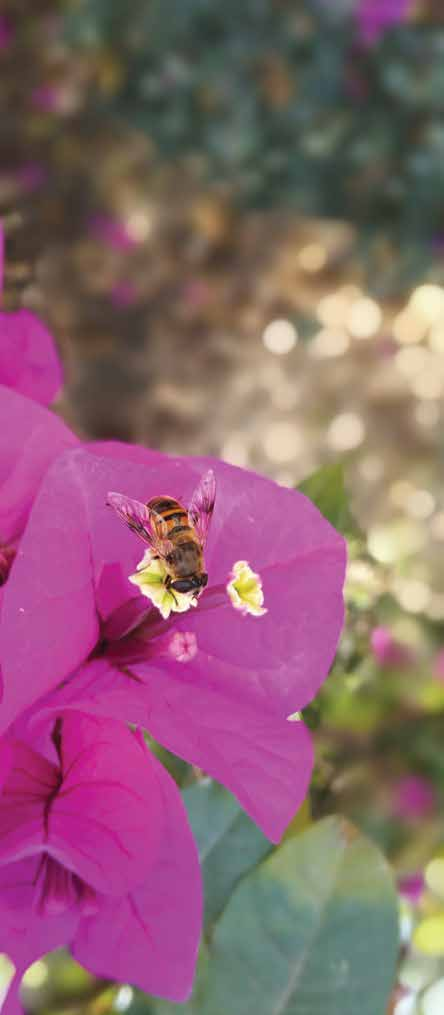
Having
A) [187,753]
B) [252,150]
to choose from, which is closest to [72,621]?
[187,753]

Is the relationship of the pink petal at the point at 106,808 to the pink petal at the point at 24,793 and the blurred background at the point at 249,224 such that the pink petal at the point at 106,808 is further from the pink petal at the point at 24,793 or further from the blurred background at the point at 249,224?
the blurred background at the point at 249,224

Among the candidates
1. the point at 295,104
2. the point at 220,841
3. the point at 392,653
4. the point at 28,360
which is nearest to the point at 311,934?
the point at 220,841

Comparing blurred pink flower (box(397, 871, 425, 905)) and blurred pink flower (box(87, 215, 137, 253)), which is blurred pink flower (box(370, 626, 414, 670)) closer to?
blurred pink flower (box(397, 871, 425, 905))

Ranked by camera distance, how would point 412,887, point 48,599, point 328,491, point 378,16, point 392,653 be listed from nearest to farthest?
point 48,599, point 328,491, point 412,887, point 392,653, point 378,16

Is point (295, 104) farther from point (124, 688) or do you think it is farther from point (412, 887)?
point (124, 688)

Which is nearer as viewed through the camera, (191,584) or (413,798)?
(191,584)

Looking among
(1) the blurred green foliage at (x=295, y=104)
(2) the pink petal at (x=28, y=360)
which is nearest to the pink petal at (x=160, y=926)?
(2) the pink petal at (x=28, y=360)

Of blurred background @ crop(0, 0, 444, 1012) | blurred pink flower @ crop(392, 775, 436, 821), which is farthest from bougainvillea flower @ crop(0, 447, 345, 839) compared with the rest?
blurred background @ crop(0, 0, 444, 1012)
